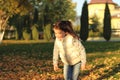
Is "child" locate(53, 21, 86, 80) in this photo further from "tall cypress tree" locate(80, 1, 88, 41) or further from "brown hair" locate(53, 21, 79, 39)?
"tall cypress tree" locate(80, 1, 88, 41)

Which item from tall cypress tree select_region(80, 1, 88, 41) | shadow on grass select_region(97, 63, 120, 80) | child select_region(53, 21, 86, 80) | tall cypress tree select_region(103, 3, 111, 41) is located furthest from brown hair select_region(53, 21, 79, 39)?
tall cypress tree select_region(103, 3, 111, 41)

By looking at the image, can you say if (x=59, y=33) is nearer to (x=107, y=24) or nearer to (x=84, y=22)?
(x=84, y=22)

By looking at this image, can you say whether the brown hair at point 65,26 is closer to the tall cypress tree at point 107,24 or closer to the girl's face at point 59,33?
the girl's face at point 59,33

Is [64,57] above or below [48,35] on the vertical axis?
above

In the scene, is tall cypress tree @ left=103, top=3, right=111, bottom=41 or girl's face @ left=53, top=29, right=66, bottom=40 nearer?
girl's face @ left=53, top=29, right=66, bottom=40

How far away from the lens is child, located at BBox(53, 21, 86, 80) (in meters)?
7.66

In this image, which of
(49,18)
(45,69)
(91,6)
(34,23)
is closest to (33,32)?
(34,23)

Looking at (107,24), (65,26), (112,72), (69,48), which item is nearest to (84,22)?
(107,24)

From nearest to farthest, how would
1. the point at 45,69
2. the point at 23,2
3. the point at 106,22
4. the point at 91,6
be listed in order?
the point at 45,69 < the point at 23,2 < the point at 106,22 < the point at 91,6

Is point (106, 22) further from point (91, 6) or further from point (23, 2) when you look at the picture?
point (91, 6)

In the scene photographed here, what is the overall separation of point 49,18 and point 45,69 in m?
49.4

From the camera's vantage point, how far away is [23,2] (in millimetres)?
29688

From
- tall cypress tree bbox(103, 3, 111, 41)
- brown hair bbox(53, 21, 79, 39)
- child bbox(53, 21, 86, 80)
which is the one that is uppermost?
brown hair bbox(53, 21, 79, 39)

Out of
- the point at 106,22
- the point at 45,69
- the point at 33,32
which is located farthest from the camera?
the point at 33,32
